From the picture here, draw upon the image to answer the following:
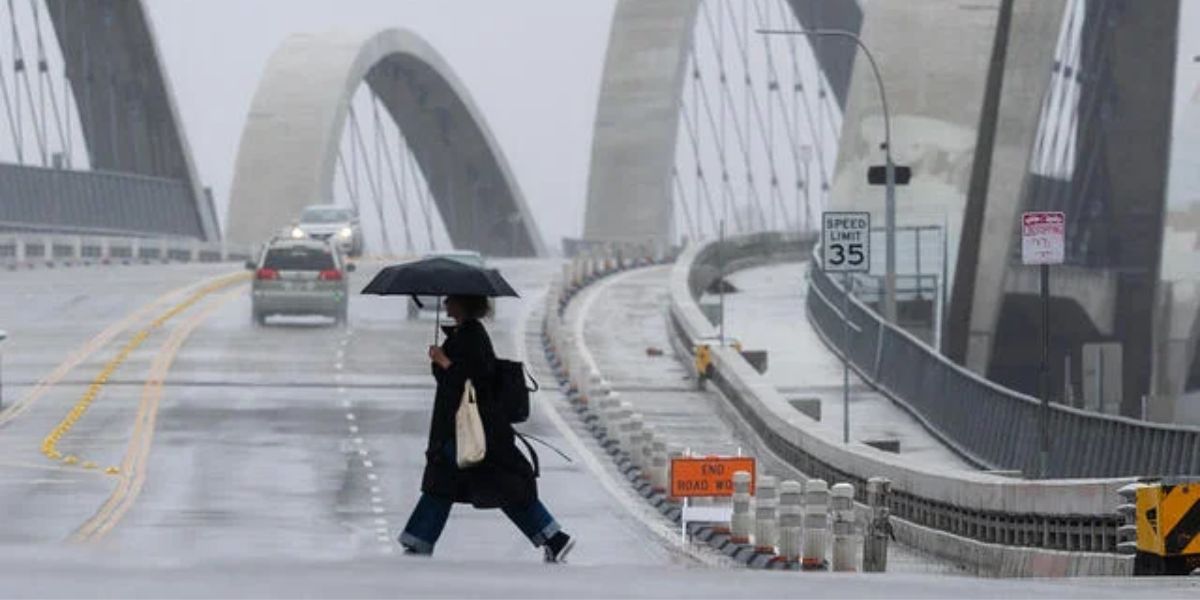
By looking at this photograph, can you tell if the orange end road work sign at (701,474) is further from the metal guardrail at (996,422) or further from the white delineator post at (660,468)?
the white delineator post at (660,468)

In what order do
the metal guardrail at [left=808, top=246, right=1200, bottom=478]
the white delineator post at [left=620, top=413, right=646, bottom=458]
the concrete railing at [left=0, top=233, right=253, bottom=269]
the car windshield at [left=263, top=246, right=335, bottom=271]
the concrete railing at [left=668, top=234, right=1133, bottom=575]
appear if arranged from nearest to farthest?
the concrete railing at [left=668, top=234, right=1133, bottom=575] < the metal guardrail at [left=808, top=246, right=1200, bottom=478] < the white delineator post at [left=620, top=413, right=646, bottom=458] < the car windshield at [left=263, top=246, right=335, bottom=271] < the concrete railing at [left=0, top=233, right=253, bottom=269]

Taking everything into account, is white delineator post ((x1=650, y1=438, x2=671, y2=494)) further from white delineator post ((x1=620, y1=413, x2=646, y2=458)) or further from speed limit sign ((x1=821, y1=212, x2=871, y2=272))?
speed limit sign ((x1=821, y1=212, x2=871, y2=272))

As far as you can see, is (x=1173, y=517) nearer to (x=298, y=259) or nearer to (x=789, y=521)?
(x=789, y=521)

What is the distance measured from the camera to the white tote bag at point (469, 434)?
16.4 meters

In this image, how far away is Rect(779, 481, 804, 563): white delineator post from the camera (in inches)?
1060

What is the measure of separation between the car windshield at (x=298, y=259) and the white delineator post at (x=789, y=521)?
37.3m

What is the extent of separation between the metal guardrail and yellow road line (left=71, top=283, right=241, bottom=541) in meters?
9.65

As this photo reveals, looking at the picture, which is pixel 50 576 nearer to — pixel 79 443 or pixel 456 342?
pixel 456 342

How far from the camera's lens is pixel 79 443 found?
4016 centimetres

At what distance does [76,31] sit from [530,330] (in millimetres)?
55371

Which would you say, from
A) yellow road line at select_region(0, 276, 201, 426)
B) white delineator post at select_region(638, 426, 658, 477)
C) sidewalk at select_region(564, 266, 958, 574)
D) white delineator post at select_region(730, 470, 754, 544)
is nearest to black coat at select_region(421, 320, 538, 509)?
sidewalk at select_region(564, 266, 958, 574)

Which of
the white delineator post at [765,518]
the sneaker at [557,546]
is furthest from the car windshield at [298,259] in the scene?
the sneaker at [557,546]

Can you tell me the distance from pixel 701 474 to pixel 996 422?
7950 mm

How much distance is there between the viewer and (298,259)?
6378cm
